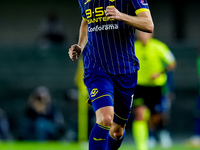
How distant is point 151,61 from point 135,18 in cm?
511

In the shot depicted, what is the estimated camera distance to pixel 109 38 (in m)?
6.14

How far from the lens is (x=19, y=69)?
1379 cm

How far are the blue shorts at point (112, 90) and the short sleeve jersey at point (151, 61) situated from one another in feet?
13.1

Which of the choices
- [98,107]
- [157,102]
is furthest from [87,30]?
[157,102]

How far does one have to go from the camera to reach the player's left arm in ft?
18.3

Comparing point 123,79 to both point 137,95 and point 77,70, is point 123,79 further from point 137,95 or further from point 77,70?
point 77,70

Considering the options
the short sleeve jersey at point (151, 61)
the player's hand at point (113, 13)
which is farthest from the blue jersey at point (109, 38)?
the short sleeve jersey at point (151, 61)

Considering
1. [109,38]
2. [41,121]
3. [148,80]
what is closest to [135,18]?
[109,38]

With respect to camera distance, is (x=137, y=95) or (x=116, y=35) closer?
(x=116, y=35)

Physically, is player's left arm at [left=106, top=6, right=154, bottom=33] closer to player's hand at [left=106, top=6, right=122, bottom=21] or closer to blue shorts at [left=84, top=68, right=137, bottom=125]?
player's hand at [left=106, top=6, right=122, bottom=21]

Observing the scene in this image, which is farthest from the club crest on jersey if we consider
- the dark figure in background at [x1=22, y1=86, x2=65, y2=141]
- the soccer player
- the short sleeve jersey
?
the dark figure in background at [x1=22, y1=86, x2=65, y2=141]

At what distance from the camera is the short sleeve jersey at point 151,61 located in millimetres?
10508

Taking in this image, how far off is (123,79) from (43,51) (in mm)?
7649

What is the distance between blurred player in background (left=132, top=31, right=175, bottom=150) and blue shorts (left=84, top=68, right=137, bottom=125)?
3.38 meters
